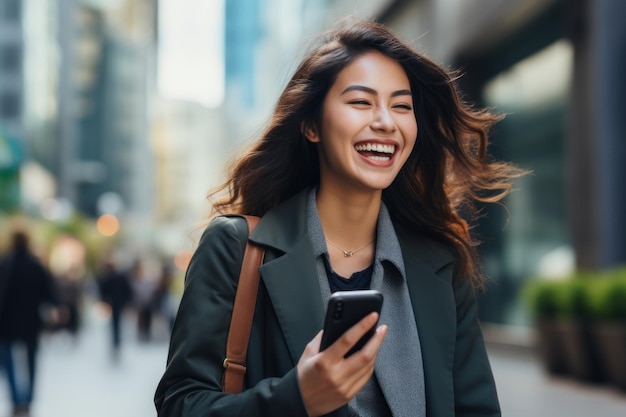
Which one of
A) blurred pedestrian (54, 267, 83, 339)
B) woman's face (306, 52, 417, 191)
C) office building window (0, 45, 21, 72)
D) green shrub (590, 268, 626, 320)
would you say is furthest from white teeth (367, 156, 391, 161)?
office building window (0, 45, 21, 72)

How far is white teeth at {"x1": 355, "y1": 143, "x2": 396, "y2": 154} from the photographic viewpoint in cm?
279

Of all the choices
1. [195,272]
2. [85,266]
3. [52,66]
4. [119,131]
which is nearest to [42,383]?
[195,272]

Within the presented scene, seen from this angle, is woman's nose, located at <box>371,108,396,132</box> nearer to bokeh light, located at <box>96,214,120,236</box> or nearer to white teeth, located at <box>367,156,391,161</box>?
white teeth, located at <box>367,156,391,161</box>

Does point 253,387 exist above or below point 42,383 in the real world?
above

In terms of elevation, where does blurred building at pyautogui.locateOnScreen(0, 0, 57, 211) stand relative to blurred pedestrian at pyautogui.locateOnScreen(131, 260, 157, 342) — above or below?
above

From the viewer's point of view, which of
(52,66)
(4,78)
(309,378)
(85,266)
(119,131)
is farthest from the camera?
(119,131)

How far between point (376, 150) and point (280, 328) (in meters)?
0.52

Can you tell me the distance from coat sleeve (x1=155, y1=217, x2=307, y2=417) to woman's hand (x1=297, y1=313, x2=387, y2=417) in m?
0.05

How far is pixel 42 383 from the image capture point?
48.2 ft

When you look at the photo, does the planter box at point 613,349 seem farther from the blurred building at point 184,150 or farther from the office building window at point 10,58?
the blurred building at point 184,150

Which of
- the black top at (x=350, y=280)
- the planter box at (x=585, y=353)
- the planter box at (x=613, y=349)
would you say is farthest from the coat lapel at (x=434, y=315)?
the planter box at (x=585, y=353)

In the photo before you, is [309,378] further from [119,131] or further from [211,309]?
[119,131]

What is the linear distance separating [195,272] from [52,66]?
74.6 metres

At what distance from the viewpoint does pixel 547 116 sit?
1925cm
